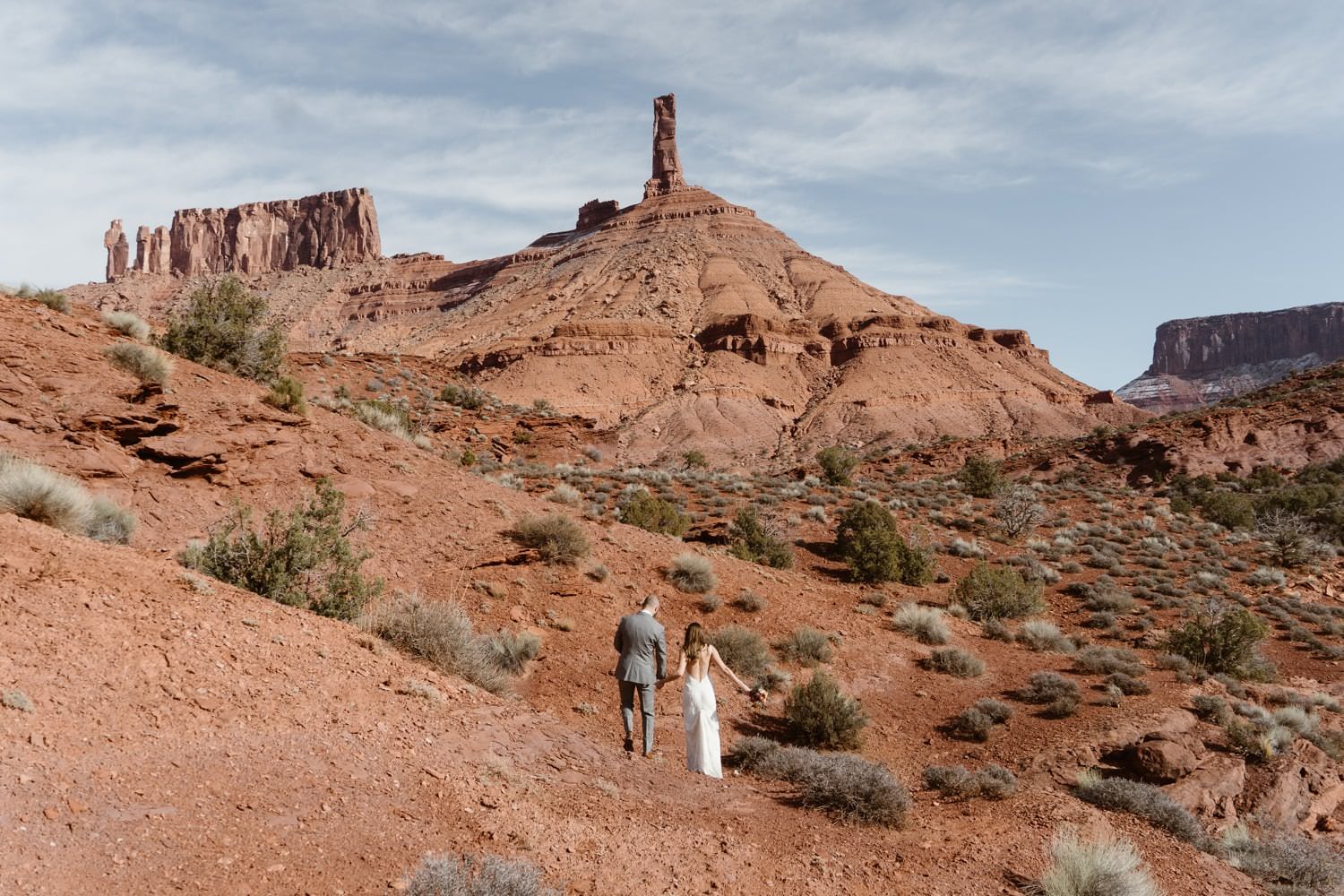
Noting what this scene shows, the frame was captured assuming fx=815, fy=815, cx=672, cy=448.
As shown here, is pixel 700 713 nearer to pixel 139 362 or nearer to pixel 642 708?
pixel 642 708

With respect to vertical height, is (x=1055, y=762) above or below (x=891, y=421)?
below

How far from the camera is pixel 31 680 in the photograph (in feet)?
16.1

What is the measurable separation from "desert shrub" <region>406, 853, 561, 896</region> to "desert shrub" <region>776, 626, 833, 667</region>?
7.84 m

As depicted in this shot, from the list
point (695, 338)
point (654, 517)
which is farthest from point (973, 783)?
point (695, 338)

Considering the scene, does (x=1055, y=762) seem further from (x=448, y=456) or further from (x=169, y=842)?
(x=448, y=456)

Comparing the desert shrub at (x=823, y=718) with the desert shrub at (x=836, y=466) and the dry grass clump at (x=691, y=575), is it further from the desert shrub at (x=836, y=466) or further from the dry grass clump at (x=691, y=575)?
the desert shrub at (x=836, y=466)

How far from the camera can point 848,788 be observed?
6.72m

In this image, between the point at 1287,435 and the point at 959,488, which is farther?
the point at 1287,435

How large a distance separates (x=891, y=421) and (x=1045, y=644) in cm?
5793

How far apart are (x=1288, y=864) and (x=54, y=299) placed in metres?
17.5

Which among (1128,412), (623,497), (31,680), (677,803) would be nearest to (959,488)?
(623,497)

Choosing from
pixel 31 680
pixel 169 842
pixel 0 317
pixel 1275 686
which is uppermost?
pixel 0 317

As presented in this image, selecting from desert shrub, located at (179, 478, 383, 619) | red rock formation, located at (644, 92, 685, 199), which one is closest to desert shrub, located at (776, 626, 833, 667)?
desert shrub, located at (179, 478, 383, 619)

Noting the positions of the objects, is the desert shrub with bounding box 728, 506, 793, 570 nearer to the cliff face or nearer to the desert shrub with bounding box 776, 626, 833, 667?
the desert shrub with bounding box 776, 626, 833, 667
